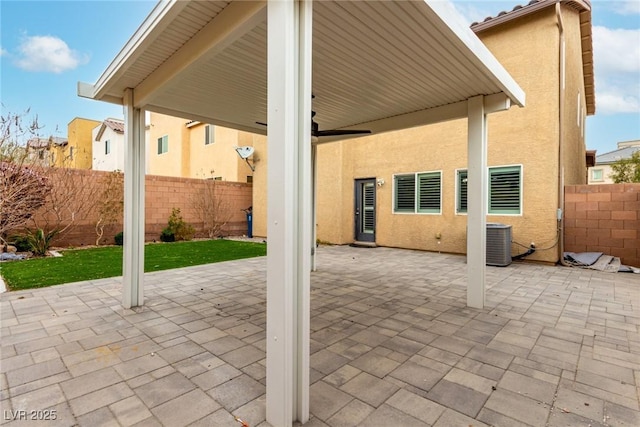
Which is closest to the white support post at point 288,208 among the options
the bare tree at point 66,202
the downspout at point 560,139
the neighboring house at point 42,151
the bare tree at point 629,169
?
the downspout at point 560,139

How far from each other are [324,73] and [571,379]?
348 centimetres

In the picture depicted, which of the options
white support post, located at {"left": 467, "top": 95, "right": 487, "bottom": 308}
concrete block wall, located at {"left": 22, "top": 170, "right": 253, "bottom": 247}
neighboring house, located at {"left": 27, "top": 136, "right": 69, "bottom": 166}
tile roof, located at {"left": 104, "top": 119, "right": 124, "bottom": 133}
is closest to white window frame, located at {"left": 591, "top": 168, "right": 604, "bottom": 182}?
concrete block wall, located at {"left": 22, "top": 170, "right": 253, "bottom": 247}

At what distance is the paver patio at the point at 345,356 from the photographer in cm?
193

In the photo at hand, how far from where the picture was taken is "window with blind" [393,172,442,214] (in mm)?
8383

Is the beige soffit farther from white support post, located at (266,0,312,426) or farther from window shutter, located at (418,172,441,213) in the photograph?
white support post, located at (266,0,312,426)

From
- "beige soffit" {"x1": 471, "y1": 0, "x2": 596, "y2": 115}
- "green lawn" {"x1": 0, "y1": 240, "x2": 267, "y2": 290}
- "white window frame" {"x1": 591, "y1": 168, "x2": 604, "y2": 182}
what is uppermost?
"beige soffit" {"x1": 471, "y1": 0, "x2": 596, "y2": 115}

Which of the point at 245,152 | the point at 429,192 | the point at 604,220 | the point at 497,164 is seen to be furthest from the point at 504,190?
the point at 245,152

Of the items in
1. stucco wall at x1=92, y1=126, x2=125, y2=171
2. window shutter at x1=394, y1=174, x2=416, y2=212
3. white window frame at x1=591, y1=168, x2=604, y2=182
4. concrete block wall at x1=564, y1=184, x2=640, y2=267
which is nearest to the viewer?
concrete block wall at x1=564, y1=184, x2=640, y2=267

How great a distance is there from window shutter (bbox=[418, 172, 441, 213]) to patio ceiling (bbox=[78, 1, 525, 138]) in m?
3.94

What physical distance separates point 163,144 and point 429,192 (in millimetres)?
16129

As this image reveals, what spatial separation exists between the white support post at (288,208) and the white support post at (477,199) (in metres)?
2.85

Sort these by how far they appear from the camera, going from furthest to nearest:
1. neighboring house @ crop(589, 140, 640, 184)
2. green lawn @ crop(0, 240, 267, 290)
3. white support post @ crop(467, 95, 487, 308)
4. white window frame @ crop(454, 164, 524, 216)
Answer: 1. neighboring house @ crop(589, 140, 640, 184)
2. white window frame @ crop(454, 164, 524, 216)
3. green lawn @ crop(0, 240, 267, 290)
4. white support post @ crop(467, 95, 487, 308)

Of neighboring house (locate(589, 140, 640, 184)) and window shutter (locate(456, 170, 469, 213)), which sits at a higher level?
neighboring house (locate(589, 140, 640, 184))

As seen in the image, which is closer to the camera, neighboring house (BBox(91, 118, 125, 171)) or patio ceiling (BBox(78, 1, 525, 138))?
patio ceiling (BBox(78, 1, 525, 138))
